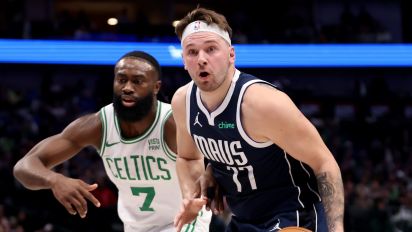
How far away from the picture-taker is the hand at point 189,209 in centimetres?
325

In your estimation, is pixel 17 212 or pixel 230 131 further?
pixel 17 212

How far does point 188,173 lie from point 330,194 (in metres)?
0.88

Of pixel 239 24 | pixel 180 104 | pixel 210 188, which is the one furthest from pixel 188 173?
pixel 239 24

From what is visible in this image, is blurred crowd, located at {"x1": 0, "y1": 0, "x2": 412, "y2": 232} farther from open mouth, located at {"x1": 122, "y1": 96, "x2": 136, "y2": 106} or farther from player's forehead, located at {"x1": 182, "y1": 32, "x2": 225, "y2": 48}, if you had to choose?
player's forehead, located at {"x1": 182, "y1": 32, "x2": 225, "y2": 48}

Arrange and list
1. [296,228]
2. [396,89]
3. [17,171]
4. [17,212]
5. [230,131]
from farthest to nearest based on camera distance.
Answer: [396,89], [17,212], [17,171], [230,131], [296,228]

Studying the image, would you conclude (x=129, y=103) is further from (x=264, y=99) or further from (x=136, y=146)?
(x=264, y=99)

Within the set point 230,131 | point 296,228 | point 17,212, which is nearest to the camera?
point 296,228

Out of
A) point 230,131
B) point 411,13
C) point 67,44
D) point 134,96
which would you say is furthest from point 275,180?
point 411,13

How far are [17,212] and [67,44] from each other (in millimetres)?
2701

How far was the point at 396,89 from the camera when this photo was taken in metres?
13.2

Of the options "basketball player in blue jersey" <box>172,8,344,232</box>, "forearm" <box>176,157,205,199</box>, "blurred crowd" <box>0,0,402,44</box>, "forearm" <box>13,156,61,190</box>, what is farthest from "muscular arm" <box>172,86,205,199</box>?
"blurred crowd" <box>0,0,402,44</box>

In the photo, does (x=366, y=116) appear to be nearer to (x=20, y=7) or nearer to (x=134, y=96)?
(x=20, y=7)

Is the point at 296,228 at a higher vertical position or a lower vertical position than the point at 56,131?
lower

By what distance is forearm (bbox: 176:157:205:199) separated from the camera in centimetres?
361
